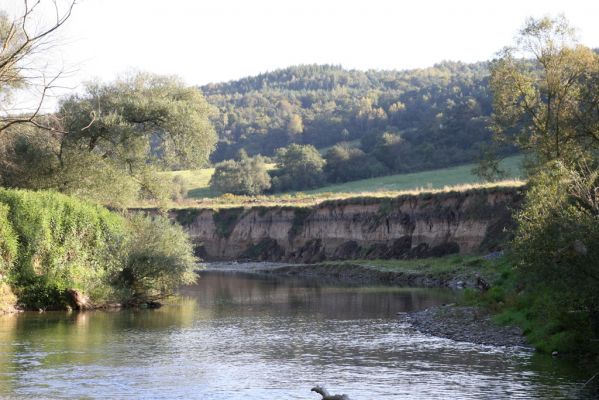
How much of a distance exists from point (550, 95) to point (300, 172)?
8714 cm

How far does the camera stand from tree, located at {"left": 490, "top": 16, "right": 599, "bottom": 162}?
138ft

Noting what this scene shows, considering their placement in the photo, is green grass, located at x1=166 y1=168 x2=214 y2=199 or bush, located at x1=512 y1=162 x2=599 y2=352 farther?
green grass, located at x1=166 y1=168 x2=214 y2=199

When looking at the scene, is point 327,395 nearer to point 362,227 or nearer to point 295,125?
point 362,227

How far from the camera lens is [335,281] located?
6247 cm

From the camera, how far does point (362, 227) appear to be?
81.8m

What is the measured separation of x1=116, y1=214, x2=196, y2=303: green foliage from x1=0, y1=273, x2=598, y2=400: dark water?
3619mm

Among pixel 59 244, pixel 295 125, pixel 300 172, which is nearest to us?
pixel 59 244

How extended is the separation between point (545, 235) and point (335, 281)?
1541 inches

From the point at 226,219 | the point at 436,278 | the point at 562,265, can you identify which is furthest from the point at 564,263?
the point at 226,219

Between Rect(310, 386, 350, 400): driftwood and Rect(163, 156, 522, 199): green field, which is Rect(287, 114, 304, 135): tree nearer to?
Rect(163, 156, 522, 199): green field

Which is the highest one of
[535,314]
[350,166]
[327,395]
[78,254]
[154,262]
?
[350,166]

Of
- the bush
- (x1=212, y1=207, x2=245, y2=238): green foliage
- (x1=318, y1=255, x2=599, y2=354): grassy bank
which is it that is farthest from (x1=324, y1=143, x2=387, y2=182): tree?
the bush

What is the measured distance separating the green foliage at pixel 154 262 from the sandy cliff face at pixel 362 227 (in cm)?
1975

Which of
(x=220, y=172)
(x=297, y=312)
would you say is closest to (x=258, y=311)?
(x=297, y=312)
